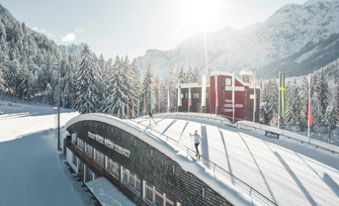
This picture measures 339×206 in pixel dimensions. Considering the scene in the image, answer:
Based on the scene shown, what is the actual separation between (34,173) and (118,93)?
19.2 metres

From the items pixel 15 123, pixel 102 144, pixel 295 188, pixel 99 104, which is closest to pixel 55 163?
pixel 102 144

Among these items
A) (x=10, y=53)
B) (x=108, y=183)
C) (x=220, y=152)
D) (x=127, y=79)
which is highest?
(x=10, y=53)

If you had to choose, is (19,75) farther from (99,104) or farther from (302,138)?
(302,138)

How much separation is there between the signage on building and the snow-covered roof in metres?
1.65

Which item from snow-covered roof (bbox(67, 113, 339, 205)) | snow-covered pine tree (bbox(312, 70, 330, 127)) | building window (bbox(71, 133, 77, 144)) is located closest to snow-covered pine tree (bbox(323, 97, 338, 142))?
snow-covered pine tree (bbox(312, 70, 330, 127))

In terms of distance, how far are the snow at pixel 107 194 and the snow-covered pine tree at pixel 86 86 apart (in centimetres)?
2607

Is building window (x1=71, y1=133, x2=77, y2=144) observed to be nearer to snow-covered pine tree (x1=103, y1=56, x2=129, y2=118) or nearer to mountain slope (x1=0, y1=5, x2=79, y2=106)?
snow-covered pine tree (x1=103, y1=56, x2=129, y2=118)

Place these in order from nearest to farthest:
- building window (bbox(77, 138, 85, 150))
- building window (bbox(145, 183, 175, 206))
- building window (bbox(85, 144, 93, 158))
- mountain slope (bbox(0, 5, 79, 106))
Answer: building window (bbox(145, 183, 175, 206))
building window (bbox(85, 144, 93, 158))
building window (bbox(77, 138, 85, 150))
mountain slope (bbox(0, 5, 79, 106))

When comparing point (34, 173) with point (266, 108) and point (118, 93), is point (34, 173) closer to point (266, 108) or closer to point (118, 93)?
point (118, 93)

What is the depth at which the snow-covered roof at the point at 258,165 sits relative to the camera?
8.97 metres

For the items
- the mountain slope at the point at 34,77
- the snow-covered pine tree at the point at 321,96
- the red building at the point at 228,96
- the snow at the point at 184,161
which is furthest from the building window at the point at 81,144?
the snow-covered pine tree at the point at 321,96

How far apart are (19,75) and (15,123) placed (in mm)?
42134

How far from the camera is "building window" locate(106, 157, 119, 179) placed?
1749cm

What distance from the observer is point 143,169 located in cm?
1380
